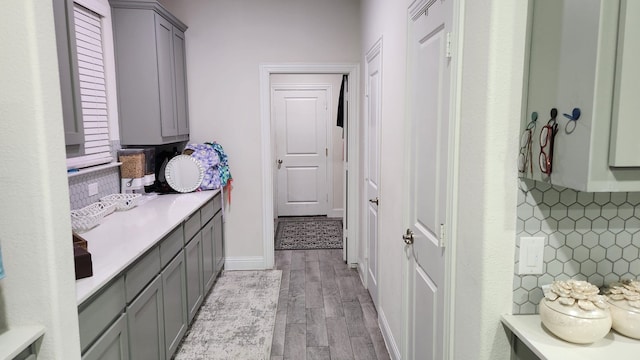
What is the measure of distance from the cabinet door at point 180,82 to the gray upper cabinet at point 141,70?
28cm

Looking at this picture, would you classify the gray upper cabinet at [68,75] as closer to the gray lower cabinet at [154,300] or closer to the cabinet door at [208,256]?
the gray lower cabinet at [154,300]

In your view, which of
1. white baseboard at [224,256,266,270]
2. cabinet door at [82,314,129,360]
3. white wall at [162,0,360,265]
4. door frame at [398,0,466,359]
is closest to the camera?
door frame at [398,0,466,359]

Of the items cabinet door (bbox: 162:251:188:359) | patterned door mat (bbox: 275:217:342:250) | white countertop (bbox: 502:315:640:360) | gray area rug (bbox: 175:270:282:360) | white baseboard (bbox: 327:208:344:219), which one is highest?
white countertop (bbox: 502:315:640:360)

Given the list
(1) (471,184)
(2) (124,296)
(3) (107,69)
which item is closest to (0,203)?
(2) (124,296)

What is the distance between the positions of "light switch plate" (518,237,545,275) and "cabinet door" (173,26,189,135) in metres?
3.27

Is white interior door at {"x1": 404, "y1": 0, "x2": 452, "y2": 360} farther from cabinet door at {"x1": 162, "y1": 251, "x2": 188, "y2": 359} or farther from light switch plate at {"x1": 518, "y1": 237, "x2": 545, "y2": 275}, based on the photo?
cabinet door at {"x1": 162, "y1": 251, "x2": 188, "y2": 359}

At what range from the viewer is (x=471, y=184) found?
1411 millimetres

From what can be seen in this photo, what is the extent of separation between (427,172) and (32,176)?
152 centimetres

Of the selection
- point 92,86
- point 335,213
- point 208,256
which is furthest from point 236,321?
point 335,213

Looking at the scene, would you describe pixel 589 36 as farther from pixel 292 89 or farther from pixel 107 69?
pixel 292 89

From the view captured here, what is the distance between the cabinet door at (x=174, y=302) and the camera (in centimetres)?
254

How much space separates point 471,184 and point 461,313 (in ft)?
1.55

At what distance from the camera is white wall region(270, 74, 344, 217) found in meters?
6.55

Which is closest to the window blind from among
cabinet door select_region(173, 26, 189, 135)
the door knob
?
cabinet door select_region(173, 26, 189, 135)
